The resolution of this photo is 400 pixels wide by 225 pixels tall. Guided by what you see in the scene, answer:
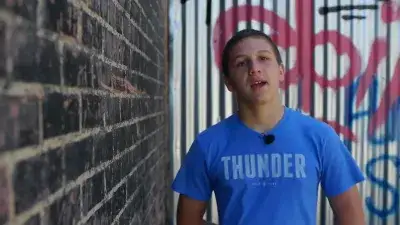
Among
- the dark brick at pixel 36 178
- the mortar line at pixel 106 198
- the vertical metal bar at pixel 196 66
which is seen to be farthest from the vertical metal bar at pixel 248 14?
the dark brick at pixel 36 178

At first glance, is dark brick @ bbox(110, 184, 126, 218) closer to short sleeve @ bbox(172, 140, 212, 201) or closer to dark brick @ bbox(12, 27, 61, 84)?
short sleeve @ bbox(172, 140, 212, 201)

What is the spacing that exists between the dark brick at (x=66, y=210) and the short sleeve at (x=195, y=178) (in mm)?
884

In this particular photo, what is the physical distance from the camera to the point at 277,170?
2.16m

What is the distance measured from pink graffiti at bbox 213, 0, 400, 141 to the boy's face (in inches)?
81.2

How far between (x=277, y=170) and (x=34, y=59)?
1280 mm

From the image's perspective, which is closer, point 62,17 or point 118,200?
point 62,17

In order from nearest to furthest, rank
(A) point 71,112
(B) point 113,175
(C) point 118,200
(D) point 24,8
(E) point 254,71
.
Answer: (D) point 24,8
(A) point 71,112
(B) point 113,175
(C) point 118,200
(E) point 254,71

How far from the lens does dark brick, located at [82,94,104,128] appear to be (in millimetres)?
1550

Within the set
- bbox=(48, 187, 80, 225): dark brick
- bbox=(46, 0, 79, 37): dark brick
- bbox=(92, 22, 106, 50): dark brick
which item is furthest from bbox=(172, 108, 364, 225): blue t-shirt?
bbox=(46, 0, 79, 37): dark brick

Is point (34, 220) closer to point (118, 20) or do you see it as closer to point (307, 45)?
point (118, 20)

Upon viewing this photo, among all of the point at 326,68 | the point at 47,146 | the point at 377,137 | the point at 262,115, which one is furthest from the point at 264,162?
the point at 377,137

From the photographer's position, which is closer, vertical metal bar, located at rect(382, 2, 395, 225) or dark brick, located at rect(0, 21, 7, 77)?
dark brick, located at rect(0, 21, 7, 77)

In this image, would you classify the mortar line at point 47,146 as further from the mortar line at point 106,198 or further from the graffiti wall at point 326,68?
the graffiti wall at point 326,68

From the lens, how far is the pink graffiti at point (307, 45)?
436 cm
